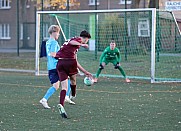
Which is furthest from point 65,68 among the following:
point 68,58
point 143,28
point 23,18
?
point 23,18

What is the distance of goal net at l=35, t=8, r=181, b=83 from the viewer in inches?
971

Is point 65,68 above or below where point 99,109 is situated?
above

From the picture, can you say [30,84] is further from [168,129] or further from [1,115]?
[168,129]

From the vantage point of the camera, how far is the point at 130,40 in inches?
1079

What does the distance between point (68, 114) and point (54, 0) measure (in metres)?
26.4

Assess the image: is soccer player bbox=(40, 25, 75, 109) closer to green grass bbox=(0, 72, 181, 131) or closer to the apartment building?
green grass bbox=(0, 72, 181, 131)

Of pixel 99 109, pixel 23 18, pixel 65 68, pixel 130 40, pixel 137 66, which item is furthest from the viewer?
pixel 23 18

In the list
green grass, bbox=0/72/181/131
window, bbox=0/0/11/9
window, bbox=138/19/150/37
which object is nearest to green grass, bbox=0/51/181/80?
window, bbox=138/19/150/37

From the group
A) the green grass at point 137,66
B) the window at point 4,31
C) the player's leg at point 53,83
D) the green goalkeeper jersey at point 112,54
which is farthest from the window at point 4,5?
the player's leg at point 53,83

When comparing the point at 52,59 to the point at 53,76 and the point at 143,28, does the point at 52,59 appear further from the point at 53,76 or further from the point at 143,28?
the point at 143,28

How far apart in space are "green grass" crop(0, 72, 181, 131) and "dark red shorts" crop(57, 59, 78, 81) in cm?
84

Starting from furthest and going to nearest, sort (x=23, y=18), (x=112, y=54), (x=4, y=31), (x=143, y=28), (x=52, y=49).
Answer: (x=4, y=31) → (x=23, y=18) → (x=143, y=28) → (x=112, y=54) → (x=52, y=49)

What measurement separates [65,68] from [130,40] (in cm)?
1517

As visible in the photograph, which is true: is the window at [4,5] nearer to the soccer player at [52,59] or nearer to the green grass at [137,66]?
the green grass at [137,66]
